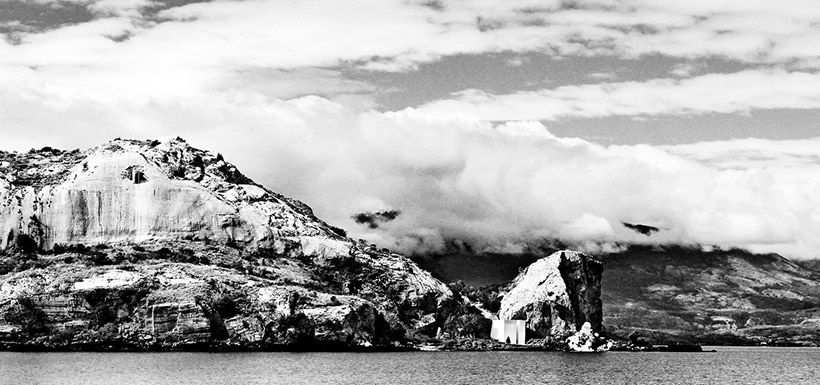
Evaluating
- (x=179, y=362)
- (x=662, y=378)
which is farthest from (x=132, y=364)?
(x=662, y=378)

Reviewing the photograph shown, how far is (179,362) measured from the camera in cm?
18500

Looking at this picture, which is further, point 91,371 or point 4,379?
point 91,371

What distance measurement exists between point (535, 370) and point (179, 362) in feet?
194

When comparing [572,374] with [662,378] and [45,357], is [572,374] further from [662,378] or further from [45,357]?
[45,357]

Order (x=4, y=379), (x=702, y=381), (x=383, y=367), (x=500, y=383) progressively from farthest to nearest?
1. (x=383, y=367)
2. (x=702, y=381)
3. (x=500, y=383)
4. (x=4, y=379)

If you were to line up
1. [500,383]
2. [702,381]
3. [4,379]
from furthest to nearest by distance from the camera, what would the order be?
[702,381] < [500,383] < [4,379]

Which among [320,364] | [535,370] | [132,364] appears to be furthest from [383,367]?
[132,364]

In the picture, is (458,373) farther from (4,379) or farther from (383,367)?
(4,379)

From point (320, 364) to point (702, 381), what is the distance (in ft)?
204

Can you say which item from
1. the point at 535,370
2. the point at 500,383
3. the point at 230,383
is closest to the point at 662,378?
the point at 535,370

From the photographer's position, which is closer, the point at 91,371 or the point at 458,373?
the point at 91,371

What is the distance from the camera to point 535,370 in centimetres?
19038

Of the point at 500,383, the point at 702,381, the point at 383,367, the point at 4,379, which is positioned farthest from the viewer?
the point at 383,367

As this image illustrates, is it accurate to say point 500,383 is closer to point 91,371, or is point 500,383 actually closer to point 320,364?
point 320,364
